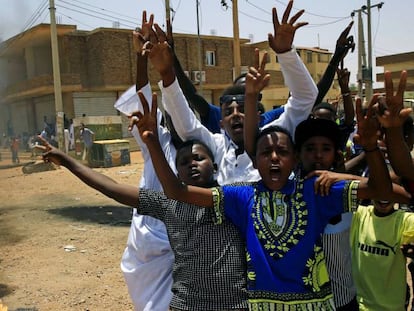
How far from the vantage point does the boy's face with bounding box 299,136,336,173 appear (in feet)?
7.09

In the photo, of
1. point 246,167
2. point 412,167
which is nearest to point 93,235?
point 246,167

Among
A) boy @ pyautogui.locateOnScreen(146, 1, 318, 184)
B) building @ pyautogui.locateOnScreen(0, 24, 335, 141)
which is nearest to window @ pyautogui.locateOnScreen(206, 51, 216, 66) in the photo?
building @ pyautogui.locateOnScreen(0, 24, 335, 141)

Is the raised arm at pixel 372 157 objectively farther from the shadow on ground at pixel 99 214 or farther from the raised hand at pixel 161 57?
the shadow on ground at pixel 99 214

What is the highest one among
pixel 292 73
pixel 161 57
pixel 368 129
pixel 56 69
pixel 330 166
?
pixel 56 69

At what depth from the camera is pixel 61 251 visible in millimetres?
5703

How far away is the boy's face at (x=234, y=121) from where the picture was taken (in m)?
2.45

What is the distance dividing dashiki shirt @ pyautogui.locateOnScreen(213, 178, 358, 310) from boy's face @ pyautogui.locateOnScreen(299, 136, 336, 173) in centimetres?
23

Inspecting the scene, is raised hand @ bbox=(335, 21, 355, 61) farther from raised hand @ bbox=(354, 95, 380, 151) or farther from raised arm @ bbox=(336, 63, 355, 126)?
raised hand @ bbox=(354, 95, 380, 151)

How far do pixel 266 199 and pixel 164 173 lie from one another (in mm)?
434

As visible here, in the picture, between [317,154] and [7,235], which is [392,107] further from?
[7,235]

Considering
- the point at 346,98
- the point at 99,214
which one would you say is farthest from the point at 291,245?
the point at 99,214

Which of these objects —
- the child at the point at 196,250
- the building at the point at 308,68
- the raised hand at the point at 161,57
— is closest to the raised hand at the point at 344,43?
the raised hand at the point at 161,57

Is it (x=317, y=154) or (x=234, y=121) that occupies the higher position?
(x=234, y=121)

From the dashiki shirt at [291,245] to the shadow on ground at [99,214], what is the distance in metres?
5.32
